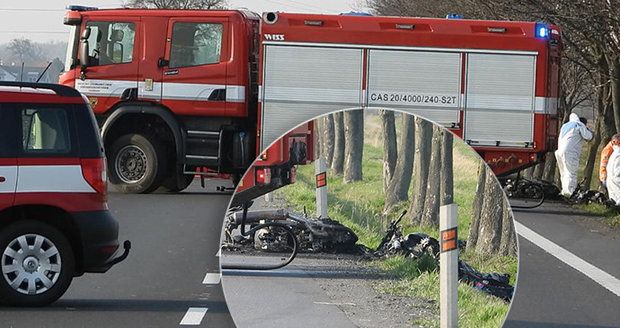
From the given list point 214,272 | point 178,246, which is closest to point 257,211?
point 214,272

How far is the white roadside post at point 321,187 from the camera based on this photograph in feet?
17.1

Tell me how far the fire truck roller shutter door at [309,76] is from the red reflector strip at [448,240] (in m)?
14.9

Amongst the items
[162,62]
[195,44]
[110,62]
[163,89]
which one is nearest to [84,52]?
[110,62]

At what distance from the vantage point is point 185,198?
22.7 m

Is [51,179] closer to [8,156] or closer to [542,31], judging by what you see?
[8,156]

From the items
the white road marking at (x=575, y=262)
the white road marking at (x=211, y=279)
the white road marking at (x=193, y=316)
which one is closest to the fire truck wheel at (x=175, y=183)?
the white road marking at (x=575, y=262)

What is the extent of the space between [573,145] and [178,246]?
1204cm

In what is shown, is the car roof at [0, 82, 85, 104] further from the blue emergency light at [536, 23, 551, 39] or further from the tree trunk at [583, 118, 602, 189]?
the tree trunk at [583, 118, 602, 189]

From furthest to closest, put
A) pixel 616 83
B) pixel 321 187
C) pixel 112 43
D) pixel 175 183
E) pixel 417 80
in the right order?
1. pixel 616 83
2. pixel 175 183
3. pixel 112 43
4. pixel 417 80
5. pixel 321 187

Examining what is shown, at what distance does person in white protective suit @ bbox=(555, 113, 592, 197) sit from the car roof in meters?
15.5

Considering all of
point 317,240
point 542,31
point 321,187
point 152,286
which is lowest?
point 152,286

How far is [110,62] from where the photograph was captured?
69.6 ft

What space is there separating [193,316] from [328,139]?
5.28 metres

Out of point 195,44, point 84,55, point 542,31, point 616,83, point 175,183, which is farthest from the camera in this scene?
point 616,83
